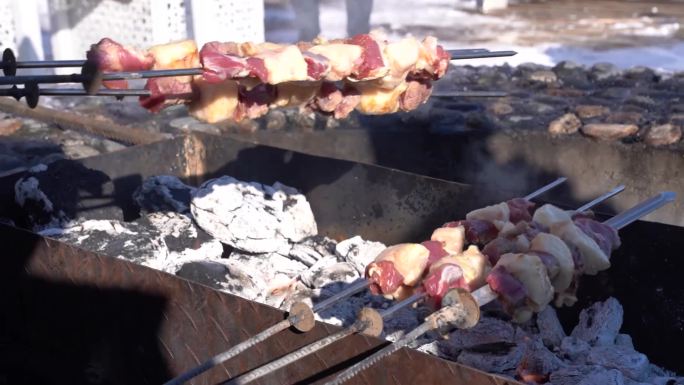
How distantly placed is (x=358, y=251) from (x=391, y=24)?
41.2ft

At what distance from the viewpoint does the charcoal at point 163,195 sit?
5391 millimetres

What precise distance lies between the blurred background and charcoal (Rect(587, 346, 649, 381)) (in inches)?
300

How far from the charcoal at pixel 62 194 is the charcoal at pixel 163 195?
0.21 m

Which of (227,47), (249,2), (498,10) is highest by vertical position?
(227,47)

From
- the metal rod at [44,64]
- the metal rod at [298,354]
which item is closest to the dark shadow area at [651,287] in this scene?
the metal rod at [298,354]

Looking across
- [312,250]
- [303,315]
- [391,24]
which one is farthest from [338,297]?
[391,24]

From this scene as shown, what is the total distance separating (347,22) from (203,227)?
11272mm

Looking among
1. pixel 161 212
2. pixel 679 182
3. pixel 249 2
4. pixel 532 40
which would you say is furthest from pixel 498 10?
pixel 161 212

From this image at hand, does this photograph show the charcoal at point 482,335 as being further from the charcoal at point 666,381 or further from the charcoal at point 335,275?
the charcoal at point 335,275

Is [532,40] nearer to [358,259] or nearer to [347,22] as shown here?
[347,22]

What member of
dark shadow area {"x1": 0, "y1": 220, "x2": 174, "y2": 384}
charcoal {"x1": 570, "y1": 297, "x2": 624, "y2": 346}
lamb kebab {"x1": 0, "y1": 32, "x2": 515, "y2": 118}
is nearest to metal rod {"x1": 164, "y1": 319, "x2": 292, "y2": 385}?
dark shadow area {"x1": 0, "y1": 220, "x2": 174, "y2": 384}

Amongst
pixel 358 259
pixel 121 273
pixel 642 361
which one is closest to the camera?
pixel 121 273

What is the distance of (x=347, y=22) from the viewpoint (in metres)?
16.0

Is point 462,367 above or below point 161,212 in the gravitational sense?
above
